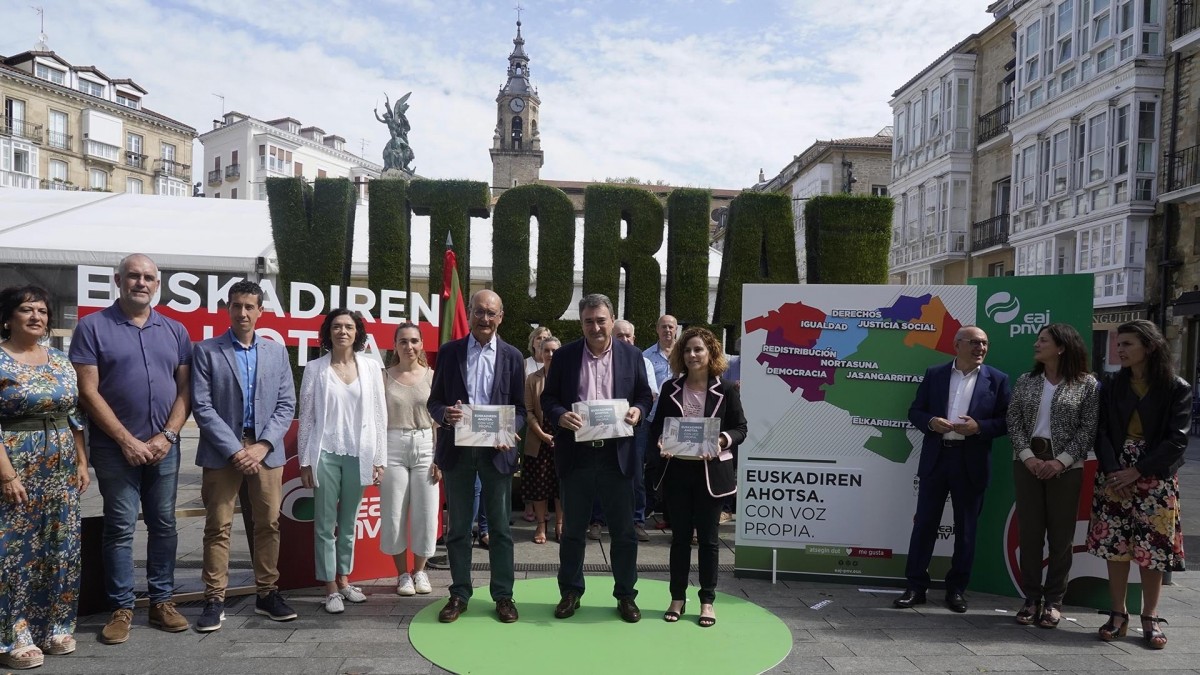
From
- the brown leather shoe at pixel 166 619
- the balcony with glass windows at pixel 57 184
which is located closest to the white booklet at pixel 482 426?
the brown leather shoe at pixel 166 619

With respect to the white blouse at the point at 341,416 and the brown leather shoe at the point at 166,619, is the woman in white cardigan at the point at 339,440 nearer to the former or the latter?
the white blouse at the point at 341,416

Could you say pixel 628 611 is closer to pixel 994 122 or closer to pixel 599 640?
pixel 599 640

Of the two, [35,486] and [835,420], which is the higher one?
[835,420]

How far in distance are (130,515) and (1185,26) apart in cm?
2418

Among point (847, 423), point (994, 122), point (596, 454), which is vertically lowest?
point (596, 454)

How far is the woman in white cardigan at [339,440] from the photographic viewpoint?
183 inches

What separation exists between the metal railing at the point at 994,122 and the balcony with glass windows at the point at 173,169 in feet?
164

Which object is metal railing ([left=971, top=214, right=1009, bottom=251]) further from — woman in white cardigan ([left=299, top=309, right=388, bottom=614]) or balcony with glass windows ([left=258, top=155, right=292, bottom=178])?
balcony with glass windows ([left=258, top=155, right=292, bottom=178])

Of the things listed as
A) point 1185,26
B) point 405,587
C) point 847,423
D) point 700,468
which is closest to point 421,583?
point 405,587

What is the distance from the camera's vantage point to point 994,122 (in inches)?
1056

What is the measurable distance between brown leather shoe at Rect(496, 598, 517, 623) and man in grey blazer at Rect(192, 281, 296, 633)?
1.17 m

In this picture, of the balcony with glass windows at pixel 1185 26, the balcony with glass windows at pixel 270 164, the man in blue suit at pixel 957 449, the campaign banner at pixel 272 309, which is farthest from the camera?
the balcony with glass windows at pixel 270 164

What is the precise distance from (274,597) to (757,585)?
3.07 metres

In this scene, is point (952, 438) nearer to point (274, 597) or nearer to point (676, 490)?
point (676, 490)
